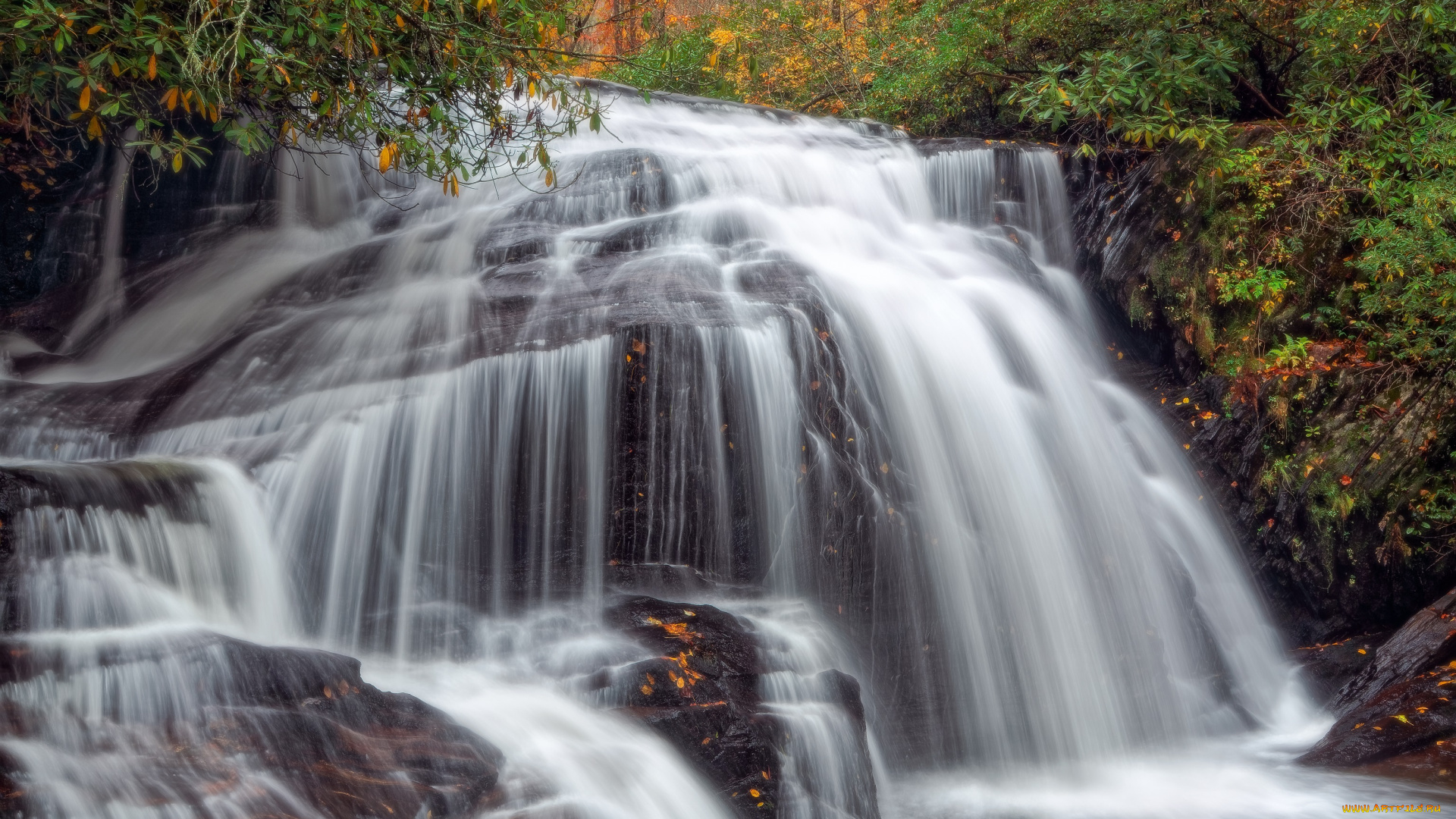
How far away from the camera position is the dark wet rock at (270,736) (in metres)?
3.21

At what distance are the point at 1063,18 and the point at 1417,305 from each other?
17.2 ft

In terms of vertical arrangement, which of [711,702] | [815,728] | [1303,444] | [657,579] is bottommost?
[815,728]

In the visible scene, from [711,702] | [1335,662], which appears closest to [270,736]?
[711,702]

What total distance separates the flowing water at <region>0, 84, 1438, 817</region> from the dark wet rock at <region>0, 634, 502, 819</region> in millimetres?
29

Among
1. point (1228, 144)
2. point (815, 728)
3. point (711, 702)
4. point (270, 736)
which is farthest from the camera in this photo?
point (1228, 144)

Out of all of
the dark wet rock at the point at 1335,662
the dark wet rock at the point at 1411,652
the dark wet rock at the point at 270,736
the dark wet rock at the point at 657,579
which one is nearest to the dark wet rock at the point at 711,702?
the dark wet rock at the point at 657,579

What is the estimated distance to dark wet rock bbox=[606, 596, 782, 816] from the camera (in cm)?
428

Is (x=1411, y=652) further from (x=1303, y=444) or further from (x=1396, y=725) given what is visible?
(x=1303, y=444)

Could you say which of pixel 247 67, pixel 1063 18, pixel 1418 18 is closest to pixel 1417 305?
pixel 1418 18

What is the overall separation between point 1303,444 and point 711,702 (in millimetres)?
4784

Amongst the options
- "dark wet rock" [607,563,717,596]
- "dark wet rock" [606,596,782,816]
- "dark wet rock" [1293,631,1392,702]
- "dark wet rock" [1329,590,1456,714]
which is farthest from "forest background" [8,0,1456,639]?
"dark wet rock" [606,596,782,816]

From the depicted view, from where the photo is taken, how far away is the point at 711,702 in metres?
4.43

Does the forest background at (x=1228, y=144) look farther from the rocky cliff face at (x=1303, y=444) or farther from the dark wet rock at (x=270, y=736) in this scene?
the dark wet rock at (x=270, y=736)

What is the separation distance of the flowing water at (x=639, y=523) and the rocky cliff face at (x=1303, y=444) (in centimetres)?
32
